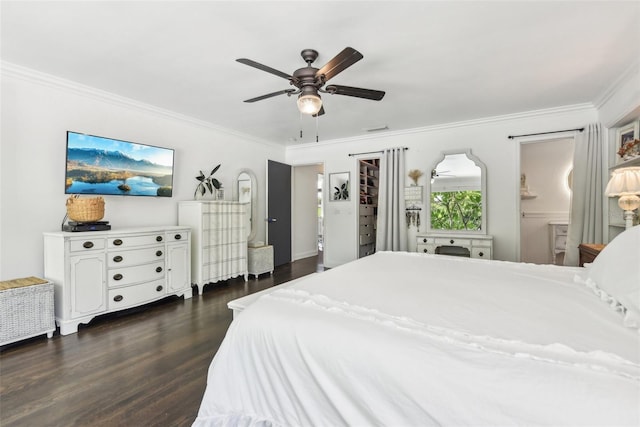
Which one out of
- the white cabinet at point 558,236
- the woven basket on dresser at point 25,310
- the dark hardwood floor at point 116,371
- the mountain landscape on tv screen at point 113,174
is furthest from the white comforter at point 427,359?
the white cabinet at point 558,236

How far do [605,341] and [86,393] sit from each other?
2589 mm

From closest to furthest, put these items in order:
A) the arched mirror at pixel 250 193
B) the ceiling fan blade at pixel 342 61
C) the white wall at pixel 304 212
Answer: the ceiling fan blade at pixel 342 61 < the arched mirror at pixel 250 193 < the white wall at pixel 304 212

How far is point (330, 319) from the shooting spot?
118 centimetres

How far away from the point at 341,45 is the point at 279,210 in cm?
369

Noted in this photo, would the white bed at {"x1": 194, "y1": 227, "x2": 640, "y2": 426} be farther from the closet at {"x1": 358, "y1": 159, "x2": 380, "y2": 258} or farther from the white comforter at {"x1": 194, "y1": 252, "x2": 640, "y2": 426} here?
the closet at {"x1": 358, "y1": 159, "x2": 380, "y2": 258}

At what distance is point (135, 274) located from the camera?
3.10m

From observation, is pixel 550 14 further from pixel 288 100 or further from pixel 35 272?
pixel 35 272

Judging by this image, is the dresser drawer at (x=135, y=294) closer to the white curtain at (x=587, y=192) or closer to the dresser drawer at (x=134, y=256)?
the dresser drawer at (x=134, y=256)

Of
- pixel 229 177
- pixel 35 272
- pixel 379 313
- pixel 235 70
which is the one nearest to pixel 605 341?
pixel 379 313

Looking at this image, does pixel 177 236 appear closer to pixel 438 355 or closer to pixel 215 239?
pixel 215 239

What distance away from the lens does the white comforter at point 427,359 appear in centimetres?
78

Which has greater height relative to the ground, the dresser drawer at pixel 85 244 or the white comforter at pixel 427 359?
the dresser drawer at pixel 85 244

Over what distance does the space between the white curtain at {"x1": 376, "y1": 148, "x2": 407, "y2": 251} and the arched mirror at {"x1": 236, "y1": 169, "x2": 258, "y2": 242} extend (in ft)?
7.32

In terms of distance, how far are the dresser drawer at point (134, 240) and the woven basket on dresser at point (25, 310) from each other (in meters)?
0.59
